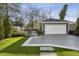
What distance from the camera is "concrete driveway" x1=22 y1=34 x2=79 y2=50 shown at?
14.2 feet

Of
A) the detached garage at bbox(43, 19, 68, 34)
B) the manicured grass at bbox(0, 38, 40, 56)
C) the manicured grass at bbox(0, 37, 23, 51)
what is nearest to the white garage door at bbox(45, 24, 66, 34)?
the detached garage at bbox(43, 19, 68, 34)

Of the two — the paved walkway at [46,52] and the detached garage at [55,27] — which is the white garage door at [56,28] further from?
the paved walkway at [46,52]

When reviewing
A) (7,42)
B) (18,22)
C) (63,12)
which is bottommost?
(7,42)

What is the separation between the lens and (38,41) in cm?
436

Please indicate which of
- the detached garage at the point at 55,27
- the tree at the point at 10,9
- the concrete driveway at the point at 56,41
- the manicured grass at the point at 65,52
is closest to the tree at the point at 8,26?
the tree at the point at 10,9

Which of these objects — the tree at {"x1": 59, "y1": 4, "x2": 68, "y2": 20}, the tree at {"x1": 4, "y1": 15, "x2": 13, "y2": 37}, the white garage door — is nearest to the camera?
the tree at {"x1": 59, "y1": 4, "x2": 68, "y2": 20}

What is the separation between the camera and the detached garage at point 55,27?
4453mm

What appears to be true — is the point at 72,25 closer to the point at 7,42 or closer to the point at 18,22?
the point at 18,22

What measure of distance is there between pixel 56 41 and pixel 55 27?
345mm

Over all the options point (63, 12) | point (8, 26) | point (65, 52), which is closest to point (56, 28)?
point (63, 12)

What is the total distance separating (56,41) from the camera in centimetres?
436

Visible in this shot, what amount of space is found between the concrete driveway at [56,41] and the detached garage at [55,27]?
0.32 feet

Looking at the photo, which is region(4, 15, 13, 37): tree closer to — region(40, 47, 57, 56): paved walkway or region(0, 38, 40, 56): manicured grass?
region(0, 38, 40, 56): manicured grass

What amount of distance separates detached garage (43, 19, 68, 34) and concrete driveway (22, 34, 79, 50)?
10 centimetres
